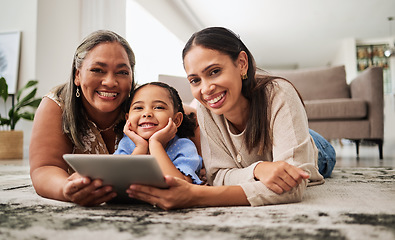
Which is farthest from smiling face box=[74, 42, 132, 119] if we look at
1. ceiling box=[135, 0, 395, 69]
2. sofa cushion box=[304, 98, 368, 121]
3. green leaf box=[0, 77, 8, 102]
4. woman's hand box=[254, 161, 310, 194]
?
ceiling box=[135, 0, 395, 69]

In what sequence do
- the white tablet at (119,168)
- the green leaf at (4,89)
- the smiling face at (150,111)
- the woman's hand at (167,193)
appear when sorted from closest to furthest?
the white tablet at (119,168), the woman's hand at (167,193), the smiling face at (150,111), the green leaf at (4,89)

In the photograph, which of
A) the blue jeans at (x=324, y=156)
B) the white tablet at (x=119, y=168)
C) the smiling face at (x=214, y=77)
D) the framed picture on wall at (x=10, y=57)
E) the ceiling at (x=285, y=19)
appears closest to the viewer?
the white tablet at (x=119, y=168)

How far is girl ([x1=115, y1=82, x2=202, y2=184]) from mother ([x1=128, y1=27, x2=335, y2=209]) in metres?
0.11

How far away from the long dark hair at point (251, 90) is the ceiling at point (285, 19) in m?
4.27

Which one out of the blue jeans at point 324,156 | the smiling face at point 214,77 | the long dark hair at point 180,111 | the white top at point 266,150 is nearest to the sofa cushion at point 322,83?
the blue jeans at point 324,156

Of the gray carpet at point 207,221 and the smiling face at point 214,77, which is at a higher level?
the smiling face at point 214,77

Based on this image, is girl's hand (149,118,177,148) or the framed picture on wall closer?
girl's hand (149,118,177,148)

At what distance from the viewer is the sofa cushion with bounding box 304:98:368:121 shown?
305cm

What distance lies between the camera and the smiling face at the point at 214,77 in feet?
3.67

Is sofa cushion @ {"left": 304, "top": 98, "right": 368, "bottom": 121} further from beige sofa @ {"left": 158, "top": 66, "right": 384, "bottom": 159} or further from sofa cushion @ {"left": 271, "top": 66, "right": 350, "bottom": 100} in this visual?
sofa cushion @ {"left": 271, "top": 66, "right": 350, "bottom": 100}

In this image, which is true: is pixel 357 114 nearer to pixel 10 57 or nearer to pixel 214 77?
pixel 214 77

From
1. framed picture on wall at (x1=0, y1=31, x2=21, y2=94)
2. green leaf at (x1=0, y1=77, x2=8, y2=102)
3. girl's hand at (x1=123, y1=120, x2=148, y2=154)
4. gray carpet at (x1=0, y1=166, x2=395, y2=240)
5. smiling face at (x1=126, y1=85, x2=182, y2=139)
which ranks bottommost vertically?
gray carpet at (x1=0, y1=166, x2=395, y2=240)

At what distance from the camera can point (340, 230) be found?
71 centimetres

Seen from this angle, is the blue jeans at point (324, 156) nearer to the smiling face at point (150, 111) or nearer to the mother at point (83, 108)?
the smiling face at point (150, 111)
